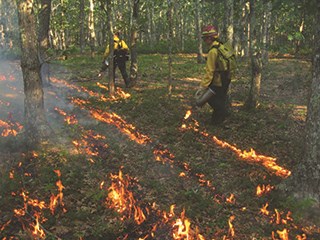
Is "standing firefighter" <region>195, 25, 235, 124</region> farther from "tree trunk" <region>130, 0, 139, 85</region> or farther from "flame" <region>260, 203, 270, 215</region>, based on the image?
"tree trunk" <region>130, 0, 139, 85</region>

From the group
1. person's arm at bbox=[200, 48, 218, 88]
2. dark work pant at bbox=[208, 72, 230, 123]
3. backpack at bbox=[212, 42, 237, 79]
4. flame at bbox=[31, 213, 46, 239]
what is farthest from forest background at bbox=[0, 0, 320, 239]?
person's arm at bbox=[200, 48, 218, 88]

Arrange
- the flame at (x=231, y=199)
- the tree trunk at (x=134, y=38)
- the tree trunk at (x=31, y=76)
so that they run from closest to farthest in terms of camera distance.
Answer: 1. the flame at (x=231, y=199)
2. the tree trunk at (x=31, y=76)
3. the tree trunk at (x=134, y=38)

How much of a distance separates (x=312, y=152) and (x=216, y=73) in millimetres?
3920

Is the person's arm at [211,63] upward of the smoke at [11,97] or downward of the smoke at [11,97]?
upward

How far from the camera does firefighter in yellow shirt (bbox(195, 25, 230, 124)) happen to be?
905 cm

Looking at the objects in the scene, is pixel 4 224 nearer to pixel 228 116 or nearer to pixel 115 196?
pixel 115 196

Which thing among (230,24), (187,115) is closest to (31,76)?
(187,115)

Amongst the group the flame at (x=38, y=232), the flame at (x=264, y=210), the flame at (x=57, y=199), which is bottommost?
the flame at (x=264, y=210)

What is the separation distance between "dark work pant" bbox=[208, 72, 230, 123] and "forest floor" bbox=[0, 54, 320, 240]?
1.18 feet

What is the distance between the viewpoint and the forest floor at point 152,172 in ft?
19.1

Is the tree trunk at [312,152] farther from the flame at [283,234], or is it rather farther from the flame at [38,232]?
the flame at [38,232]

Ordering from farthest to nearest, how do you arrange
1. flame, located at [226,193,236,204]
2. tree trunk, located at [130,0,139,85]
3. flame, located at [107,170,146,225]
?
tree trunk, located at [130,0,139,85] → flame, located at [226,193,236,204] → flame, located at [107,170,146,225]

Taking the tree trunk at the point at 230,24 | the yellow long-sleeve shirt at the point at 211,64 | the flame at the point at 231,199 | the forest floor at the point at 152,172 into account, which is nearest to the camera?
the forest floor at the point at 152,172

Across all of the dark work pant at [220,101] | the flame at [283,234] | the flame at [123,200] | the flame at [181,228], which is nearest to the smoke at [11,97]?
the flame at [123,200]
